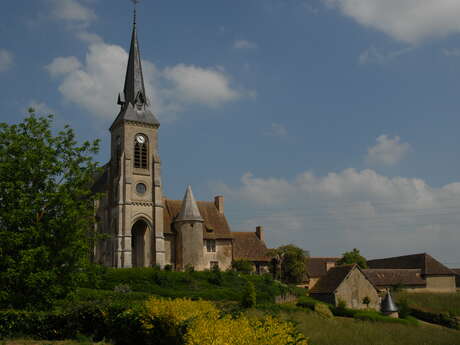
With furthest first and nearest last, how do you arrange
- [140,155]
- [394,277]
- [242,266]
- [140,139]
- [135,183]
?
[394,277] → [242,266] → [140,139] → [140,155] → [135,183]

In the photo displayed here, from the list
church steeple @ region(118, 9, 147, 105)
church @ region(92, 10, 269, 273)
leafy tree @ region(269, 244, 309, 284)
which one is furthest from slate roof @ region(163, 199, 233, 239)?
church steeple @ region(118, 9, 147, 105)

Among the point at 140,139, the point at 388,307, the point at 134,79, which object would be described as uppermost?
the point at 134,79

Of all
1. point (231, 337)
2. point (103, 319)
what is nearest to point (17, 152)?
point (103, 319)

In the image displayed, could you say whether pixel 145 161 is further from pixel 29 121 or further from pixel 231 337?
pixel 231 337

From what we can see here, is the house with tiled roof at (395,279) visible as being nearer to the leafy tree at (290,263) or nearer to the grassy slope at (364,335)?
the leafy tree at (290,263)

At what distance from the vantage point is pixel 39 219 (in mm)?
20062

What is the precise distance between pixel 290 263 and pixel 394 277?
53.2 ft

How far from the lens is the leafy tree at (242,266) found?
50781mm

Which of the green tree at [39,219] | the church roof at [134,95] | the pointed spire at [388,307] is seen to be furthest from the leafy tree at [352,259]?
the green tree at [39,219]

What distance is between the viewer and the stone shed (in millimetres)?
43656

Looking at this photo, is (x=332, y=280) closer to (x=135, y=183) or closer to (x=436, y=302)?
(x=436, y=302)

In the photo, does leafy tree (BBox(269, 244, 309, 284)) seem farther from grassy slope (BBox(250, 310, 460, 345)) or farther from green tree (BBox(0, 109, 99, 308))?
grassy slope (BBox(250, 310, 460, 345))

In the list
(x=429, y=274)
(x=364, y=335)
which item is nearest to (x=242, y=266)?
(x=429, y=274)

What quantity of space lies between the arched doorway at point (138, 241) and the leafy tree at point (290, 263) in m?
14.1
